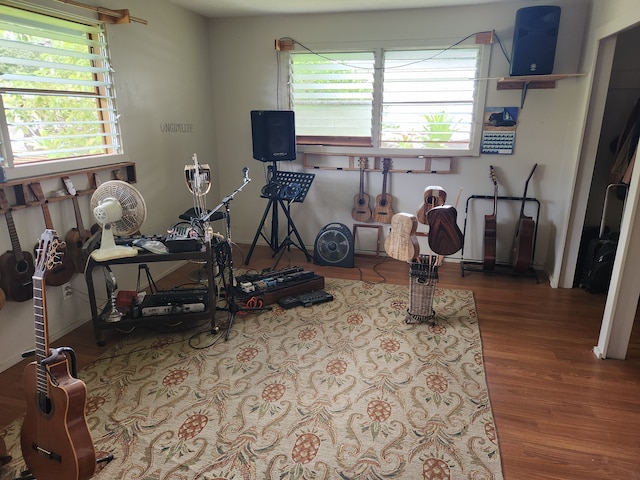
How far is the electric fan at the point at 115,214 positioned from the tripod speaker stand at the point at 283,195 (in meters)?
1.54

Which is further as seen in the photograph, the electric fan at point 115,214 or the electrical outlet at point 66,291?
the electrical outlet at point 66,291

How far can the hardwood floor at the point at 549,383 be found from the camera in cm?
185

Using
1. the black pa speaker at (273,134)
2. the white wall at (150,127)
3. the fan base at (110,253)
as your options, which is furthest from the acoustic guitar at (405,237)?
the white wall at (150,127)

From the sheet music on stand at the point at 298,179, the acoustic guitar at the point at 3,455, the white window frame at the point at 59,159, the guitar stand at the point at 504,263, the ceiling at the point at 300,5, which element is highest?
the ceiling at the point at 300,5

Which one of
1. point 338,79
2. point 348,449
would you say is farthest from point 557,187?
point 348,449

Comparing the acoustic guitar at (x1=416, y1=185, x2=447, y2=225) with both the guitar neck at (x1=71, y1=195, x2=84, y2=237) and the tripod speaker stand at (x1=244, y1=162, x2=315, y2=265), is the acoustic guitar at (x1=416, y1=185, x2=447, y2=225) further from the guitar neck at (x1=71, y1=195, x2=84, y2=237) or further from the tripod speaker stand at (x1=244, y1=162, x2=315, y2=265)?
the guitar neck at (x1=71, y1=195, x2=84, y2=237)

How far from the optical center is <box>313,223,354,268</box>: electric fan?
408cm

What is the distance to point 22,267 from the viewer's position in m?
2.45

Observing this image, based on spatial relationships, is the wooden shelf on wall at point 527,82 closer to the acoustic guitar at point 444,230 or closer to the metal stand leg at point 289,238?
the acoustic guitar at point 444,230

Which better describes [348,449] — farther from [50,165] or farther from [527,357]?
[50,165]

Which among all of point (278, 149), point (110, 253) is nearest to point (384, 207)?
point (278, 149)

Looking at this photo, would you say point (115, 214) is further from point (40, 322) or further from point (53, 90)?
point (40, 322)

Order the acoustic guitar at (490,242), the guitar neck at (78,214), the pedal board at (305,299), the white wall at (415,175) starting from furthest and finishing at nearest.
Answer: the acoustic guitar at (490,242) → the white wall at (415,175) → the pedal board at (305,299) → the guitar neck at (78,214)

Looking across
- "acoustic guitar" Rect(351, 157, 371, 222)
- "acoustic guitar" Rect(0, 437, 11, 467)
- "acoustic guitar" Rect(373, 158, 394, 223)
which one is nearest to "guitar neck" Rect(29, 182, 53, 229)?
"acoustic guitar" Rect(0, 437, 11, 467)
